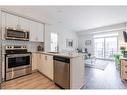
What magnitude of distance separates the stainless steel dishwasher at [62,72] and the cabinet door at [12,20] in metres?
2.15

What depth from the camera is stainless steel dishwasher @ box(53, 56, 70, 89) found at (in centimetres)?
247

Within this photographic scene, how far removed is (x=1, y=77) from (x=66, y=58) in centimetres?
232

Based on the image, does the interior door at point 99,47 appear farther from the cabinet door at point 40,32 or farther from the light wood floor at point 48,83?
the light wood floor at point 48,83

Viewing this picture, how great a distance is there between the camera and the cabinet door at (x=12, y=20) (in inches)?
144

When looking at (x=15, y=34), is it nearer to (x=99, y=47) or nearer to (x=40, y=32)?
(x=40, y=32)

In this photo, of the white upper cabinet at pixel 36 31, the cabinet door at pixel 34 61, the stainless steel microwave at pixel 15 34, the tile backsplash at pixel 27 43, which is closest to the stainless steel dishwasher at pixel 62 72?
the cabinet door at pixel 34 61

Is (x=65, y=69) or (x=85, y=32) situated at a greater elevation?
(x=85, y=32)

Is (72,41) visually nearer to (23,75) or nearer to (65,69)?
(23,75)

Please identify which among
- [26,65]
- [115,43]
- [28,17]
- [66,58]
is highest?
[28,17]

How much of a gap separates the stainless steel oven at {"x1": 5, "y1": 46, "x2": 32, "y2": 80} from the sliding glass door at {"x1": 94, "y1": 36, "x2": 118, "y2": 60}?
22.8 feet
